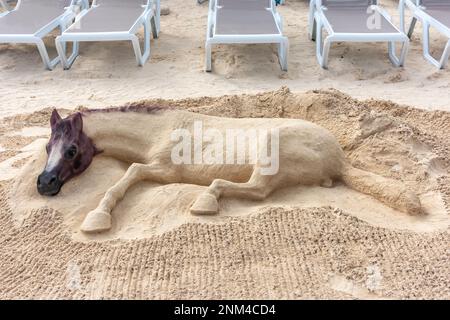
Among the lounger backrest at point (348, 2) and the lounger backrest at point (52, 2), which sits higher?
the lounger backrest at point (348, 2)

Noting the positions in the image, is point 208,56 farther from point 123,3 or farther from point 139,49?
point 123,3

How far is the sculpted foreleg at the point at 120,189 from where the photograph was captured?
263cm

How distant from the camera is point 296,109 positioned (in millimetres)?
3883

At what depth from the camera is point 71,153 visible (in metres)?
2.88

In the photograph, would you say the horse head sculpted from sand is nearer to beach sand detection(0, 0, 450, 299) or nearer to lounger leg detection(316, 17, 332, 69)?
beach sand detection(0, 0, 450, 299)

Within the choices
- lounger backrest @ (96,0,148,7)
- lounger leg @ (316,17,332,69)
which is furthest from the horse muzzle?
lounger backrest @ (96,0,148,7)

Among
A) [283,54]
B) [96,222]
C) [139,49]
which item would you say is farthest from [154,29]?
[96,222]

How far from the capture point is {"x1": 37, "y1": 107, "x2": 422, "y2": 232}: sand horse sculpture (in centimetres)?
280

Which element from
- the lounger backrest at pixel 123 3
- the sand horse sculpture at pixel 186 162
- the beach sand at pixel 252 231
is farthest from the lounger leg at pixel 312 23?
the sand horse sculpture at pixel 186 162

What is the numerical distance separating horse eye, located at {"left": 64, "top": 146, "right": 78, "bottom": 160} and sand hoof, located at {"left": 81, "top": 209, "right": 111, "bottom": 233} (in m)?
0.42

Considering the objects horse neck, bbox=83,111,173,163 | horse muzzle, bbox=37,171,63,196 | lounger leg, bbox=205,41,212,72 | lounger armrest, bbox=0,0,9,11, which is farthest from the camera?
lounger armrest, bbox=0,0,9,11

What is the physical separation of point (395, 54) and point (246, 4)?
88.5 inches

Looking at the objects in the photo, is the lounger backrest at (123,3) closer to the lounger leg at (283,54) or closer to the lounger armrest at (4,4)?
the lounger armrest at (4,4)

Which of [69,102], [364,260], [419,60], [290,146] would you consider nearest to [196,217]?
[290,146]
